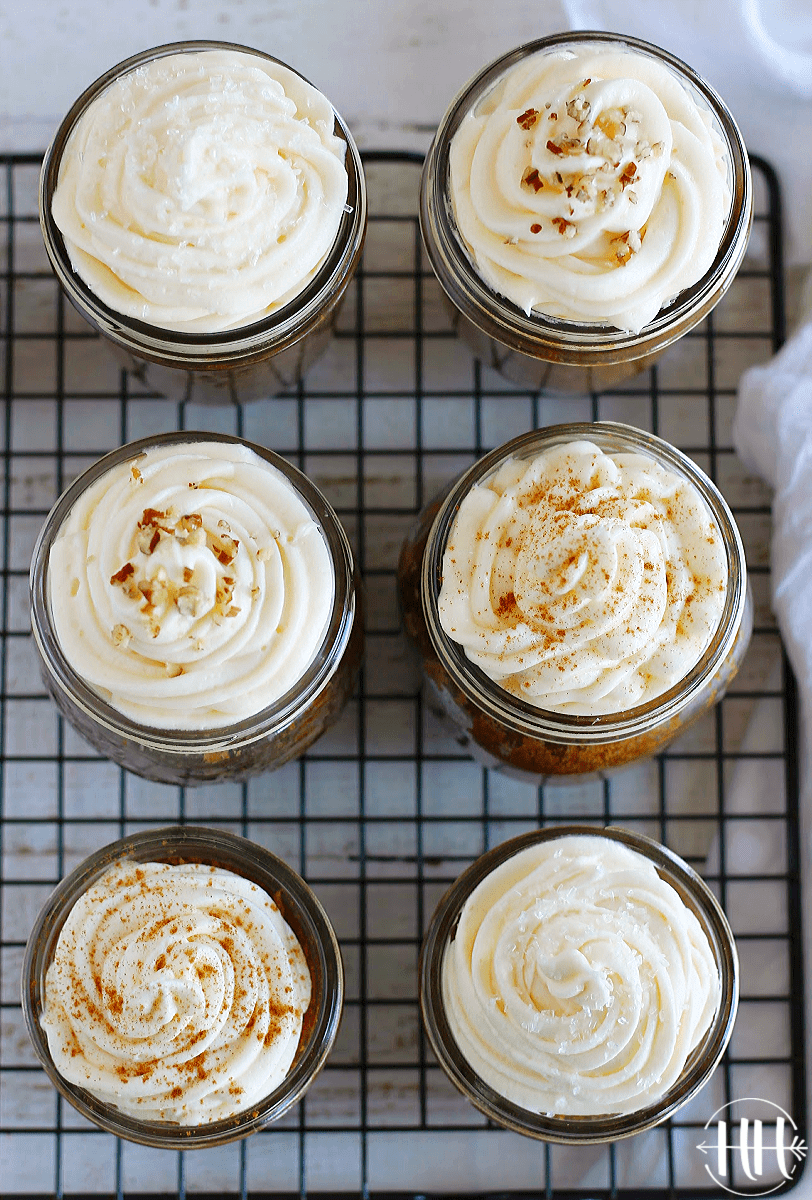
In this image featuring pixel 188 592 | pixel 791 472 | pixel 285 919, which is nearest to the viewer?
pixel 188 592

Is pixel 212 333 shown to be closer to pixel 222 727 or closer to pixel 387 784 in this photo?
pixel 222 727

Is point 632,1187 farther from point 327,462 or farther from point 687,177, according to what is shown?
point 687,177

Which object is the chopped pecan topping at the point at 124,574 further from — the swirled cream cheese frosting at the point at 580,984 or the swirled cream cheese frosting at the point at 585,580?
the swirled cream cheese frosting at the point at 580,984

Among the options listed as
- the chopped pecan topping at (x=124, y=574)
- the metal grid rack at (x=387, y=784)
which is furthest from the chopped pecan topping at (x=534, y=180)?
the chopped pecan topping at (x=124, y=574)

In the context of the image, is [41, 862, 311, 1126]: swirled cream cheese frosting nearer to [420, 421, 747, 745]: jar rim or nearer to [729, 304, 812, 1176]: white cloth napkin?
[420, 421, 747, 745]: jar rim

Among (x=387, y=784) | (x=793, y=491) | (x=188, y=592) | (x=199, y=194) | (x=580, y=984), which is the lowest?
(x=580, y=984)

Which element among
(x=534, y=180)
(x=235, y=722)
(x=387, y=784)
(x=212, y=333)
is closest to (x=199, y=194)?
(x=212, y=333)
